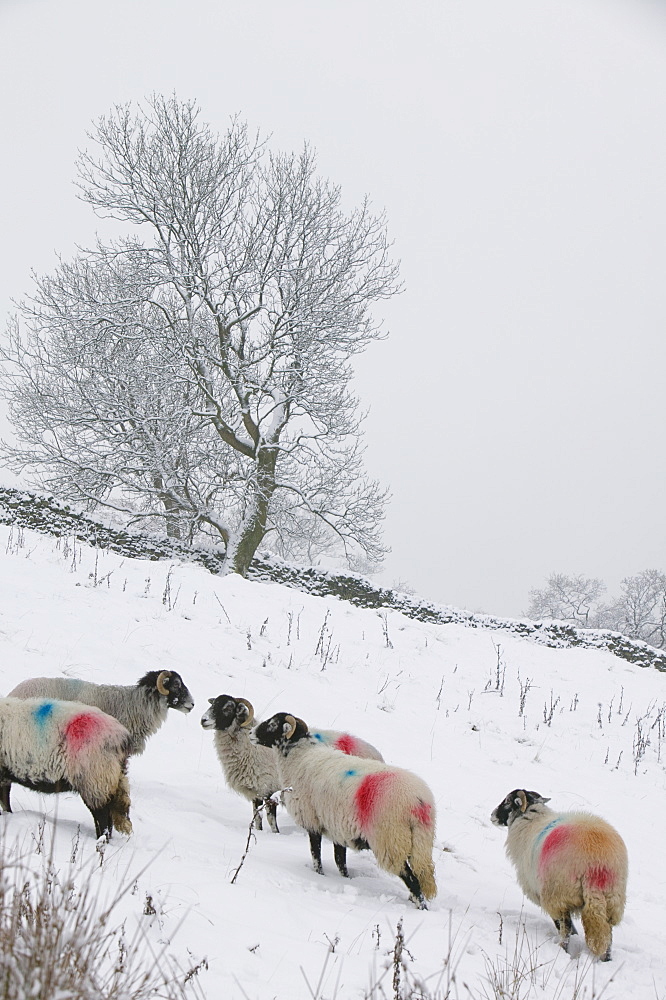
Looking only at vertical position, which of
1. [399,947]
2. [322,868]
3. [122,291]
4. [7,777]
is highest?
[122,291]

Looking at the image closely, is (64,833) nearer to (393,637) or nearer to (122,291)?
(393,637)

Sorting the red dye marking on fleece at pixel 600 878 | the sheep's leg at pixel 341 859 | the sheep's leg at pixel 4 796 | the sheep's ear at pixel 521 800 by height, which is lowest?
the sheep's leg at pixel 341 859

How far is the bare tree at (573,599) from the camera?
5225 cm

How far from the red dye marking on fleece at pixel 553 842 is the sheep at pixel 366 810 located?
2.41 ft

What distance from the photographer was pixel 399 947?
8.73 feet

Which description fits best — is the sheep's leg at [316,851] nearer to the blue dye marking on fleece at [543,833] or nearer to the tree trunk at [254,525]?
the blue dye marking on fleece at [543,833]

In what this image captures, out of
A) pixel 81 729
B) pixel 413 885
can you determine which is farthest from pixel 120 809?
pixel 413 885

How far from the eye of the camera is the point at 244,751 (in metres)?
A: 6.11

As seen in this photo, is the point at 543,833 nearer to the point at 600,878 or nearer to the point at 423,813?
the point at 600,878

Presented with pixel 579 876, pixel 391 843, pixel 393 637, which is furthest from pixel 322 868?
pixel 393 637

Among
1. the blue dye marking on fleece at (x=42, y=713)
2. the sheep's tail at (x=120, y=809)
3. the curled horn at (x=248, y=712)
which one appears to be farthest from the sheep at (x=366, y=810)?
the blue dye marking on fleece at (x=42, y=713)

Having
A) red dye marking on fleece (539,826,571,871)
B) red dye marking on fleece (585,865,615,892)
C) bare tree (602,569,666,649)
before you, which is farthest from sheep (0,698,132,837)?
bare tree (602,569,666,649)

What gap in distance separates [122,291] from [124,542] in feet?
24.4

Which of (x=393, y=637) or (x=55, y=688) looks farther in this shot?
(x=393, y=637)
